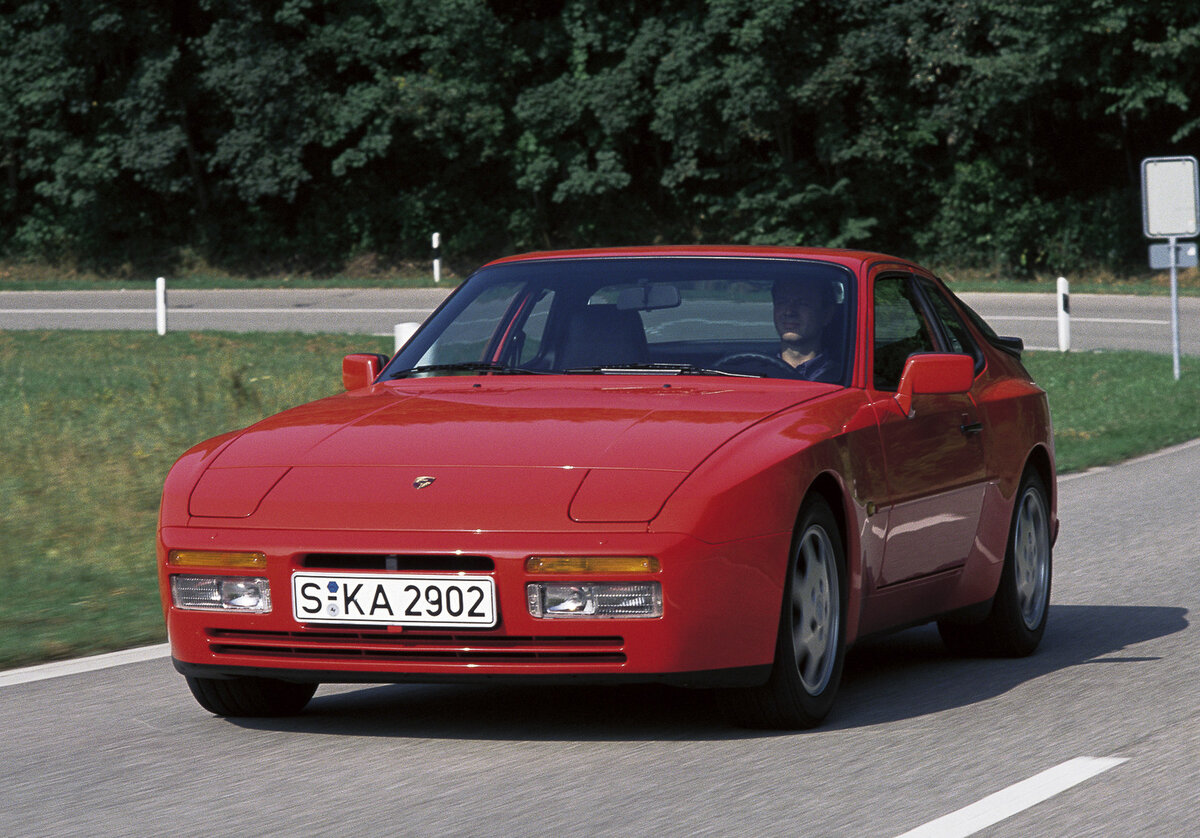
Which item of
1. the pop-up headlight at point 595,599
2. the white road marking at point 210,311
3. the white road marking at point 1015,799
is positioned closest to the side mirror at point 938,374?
the white road marking at point 1015,799

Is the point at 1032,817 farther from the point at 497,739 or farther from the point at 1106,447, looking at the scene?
the point at 1106,447

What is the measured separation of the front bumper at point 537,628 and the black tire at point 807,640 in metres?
0.13

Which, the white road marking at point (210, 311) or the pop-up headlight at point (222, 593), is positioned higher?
the pop-up headlight at point (222, 593)

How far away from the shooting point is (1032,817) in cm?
441

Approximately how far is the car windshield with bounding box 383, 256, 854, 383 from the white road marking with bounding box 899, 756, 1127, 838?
5.30 ft

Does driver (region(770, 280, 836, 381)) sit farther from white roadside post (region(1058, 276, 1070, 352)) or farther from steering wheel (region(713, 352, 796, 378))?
white roadside post (region(1058, 276, 1070, 352))

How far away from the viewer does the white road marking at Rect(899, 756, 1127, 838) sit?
4.25 meters

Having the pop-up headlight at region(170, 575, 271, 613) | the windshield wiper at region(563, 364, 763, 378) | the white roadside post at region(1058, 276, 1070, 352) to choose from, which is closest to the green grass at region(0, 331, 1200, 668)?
the white roadside post at region(1058, 276, 1070, 352)

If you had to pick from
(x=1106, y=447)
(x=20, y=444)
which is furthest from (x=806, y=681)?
(x=1106, y=447)

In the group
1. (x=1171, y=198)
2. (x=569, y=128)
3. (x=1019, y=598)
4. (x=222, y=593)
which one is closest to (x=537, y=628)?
(x=222, y=593)

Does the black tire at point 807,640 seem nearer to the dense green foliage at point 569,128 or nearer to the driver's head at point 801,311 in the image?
the driver's head at point 801,311

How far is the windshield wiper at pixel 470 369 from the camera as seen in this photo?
6227mm

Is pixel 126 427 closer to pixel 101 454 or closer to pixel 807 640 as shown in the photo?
pixel 101 454

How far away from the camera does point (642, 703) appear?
5.90 metres
